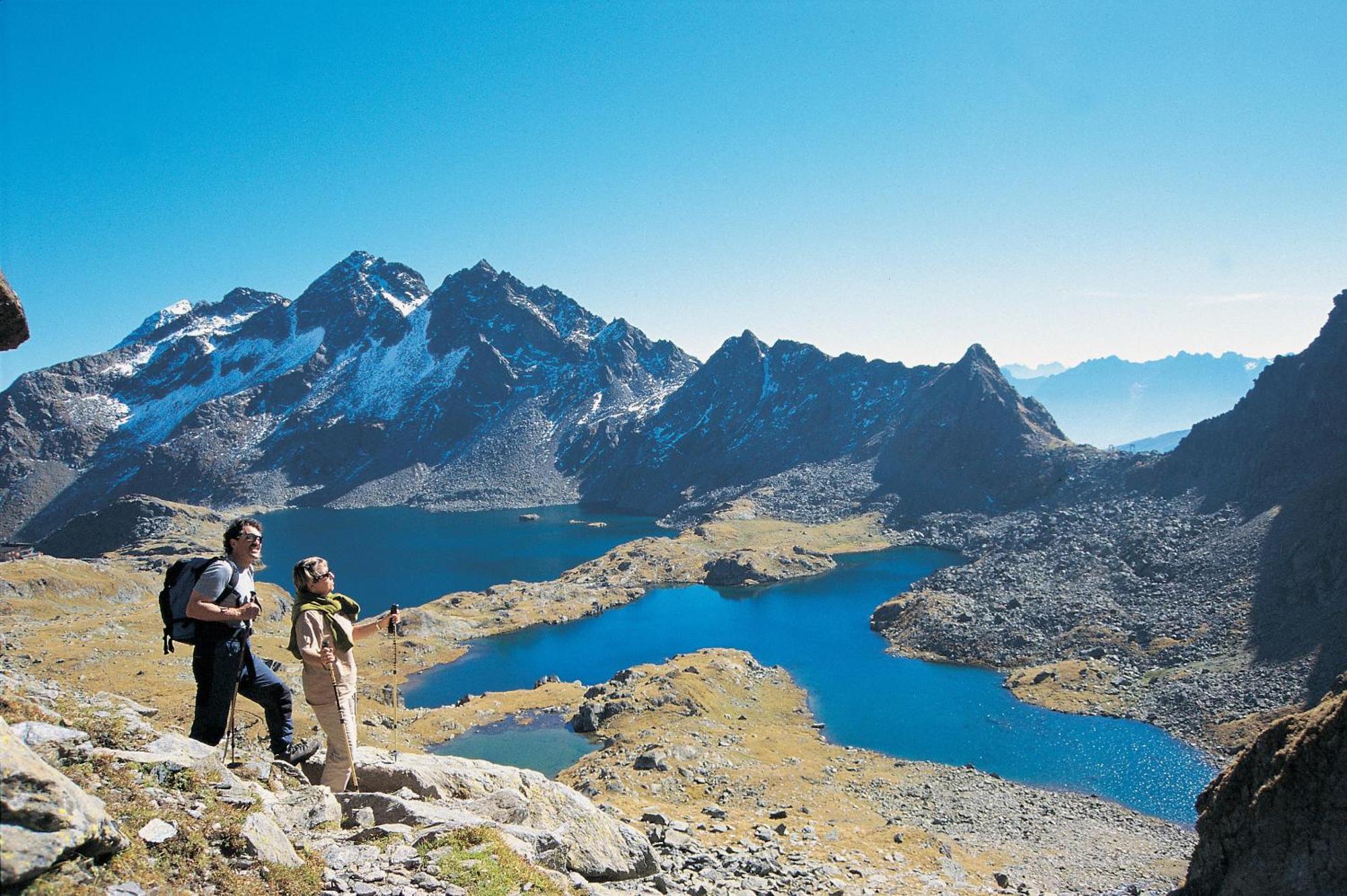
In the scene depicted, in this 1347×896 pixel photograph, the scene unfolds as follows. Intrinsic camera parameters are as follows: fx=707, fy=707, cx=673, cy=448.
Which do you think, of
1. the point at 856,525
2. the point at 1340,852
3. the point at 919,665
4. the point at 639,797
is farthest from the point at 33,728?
the point at 856,525

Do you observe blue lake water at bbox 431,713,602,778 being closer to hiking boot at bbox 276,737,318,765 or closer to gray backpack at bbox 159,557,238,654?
hiking boot at bbox 276,737,318,765

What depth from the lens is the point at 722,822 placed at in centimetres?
3628

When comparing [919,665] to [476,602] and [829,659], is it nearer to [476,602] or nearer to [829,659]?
[829,659]

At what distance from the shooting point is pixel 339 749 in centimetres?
1241

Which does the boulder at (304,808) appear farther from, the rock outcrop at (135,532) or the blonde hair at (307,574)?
the rock outcrop at (135,532)

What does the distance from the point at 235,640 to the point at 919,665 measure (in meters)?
85.9

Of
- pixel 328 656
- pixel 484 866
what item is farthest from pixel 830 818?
pixel 328 656

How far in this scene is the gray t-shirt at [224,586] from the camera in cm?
1070

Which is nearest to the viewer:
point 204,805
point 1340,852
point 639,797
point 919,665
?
point 204,805

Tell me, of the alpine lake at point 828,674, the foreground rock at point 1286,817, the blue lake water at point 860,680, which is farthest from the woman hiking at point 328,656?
the blue lake water at point 860,680

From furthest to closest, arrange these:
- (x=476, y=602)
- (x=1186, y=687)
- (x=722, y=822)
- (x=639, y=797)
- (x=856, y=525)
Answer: (x=856, y=525) → (x=476, y=602) → (x=1186, y=687) → (x=639, y=797) → (x=722, y=822)

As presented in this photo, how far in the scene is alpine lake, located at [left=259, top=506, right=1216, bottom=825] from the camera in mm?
57156

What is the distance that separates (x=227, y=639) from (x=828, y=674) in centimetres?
8133

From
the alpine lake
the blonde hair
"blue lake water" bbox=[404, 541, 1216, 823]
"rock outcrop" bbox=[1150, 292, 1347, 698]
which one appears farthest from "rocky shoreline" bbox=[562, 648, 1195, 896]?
"rock outcrop" bbox=[1150, 292, 1347, 698]
